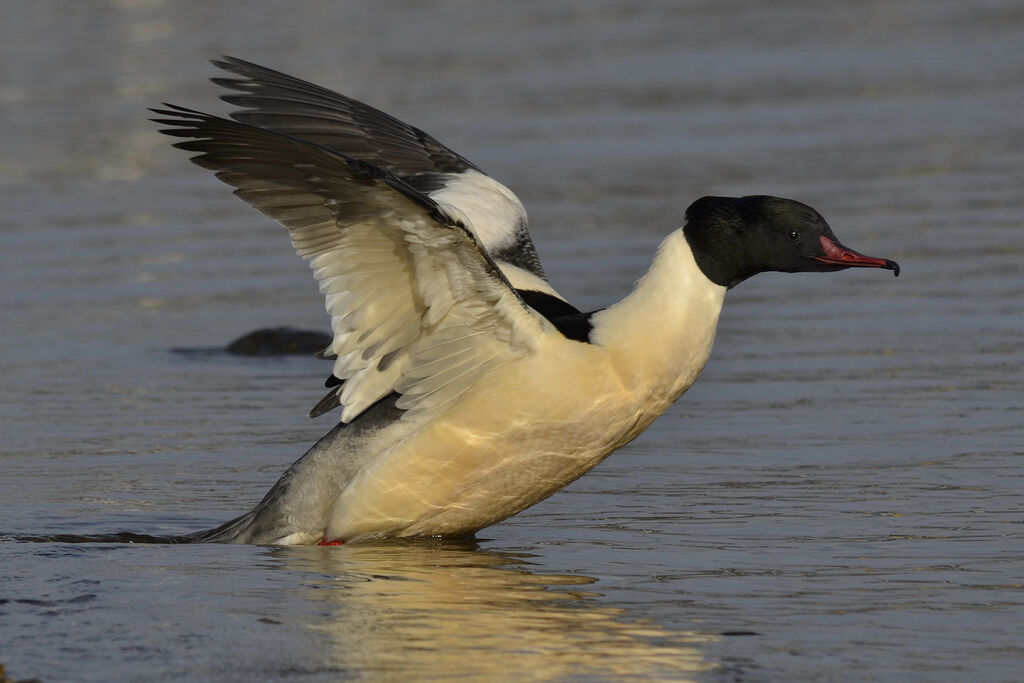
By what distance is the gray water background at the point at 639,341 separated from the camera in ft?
20.5

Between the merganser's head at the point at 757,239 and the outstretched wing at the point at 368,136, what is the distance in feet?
4.82

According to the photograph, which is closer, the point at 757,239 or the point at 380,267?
the point at 380,267

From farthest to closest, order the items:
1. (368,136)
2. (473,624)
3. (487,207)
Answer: (368,136)
(487,207)
(473,624)

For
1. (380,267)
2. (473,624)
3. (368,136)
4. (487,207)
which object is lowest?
(473,624)

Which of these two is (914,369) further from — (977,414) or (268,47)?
(268,47)

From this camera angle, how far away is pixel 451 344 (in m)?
7.45

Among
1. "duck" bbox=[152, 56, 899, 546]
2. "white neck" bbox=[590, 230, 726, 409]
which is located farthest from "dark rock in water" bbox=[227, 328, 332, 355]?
"white neck" bbox=[590, 230, 726, 409]

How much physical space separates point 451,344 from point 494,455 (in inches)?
18.2

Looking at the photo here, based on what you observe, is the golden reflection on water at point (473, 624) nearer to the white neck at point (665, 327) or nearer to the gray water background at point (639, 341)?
the gray water background at point (639, 341)

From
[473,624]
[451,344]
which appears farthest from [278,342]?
[473,624]

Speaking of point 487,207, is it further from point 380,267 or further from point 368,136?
point 380,267

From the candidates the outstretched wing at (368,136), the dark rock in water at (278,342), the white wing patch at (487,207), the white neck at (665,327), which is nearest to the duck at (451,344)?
the white neck at (665,327)

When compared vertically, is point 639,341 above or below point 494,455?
above

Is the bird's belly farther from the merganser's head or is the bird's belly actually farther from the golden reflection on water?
the merganser's head
